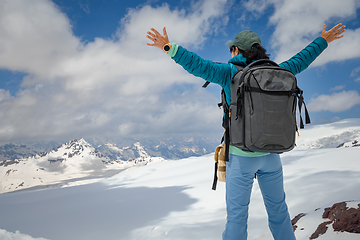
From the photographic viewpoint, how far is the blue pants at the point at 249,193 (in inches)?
72.9

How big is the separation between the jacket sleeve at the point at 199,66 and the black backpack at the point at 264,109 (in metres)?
0.18

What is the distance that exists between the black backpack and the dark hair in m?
0.21

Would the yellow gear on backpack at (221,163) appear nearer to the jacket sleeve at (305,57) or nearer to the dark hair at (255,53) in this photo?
the dark hair at (255,53)

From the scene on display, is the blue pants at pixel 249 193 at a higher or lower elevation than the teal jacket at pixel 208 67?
lower

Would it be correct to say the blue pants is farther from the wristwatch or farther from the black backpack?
the wristwatch

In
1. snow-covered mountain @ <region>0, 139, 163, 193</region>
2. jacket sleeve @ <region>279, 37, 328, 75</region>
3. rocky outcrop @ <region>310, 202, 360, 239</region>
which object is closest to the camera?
jacket sleeve @ <region>279, 37, 328, 75</region>

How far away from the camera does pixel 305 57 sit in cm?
235

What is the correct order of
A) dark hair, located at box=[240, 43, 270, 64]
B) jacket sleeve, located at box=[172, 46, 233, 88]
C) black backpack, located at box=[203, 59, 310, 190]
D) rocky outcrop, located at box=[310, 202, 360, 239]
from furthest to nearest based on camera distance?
rocky outcrop, located at box=[310, 202, 360, 239] → dark hair, located at box=[240, 43, 270, 64] → jacket sleeve, located at box=[172, 46, 233, 88] → black backpack, located at box=[203, 59, 310, 190]

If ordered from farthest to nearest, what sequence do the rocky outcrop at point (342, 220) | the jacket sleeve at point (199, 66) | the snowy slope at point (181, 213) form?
the snowy slope at point (181, 213), the rocky outcrop at point (342, 220), the jacket sleeve at point (199, 66)

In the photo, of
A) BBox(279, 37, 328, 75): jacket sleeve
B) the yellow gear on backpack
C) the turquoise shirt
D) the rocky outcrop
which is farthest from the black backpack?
the rocky outcrop

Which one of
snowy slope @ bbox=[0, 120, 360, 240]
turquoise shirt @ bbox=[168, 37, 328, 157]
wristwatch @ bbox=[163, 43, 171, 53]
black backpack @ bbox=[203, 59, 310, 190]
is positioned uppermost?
wristwatch @ bbox=[163, 43, 171, 53]

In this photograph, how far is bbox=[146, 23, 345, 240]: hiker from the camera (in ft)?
6.09

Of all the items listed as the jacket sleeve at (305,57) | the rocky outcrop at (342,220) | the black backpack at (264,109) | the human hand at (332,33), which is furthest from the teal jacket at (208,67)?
the rocky outcrop at (342,220)

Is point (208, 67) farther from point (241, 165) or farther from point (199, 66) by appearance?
point (241, 165)
